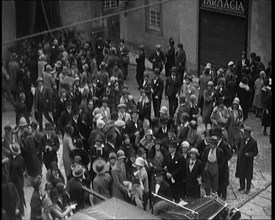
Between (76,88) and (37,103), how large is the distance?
1377mm

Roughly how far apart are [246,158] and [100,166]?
3174 mm

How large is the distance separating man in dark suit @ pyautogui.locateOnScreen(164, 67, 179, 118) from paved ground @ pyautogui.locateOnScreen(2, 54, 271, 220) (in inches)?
10.6

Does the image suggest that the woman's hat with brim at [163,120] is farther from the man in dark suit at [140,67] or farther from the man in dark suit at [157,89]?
the man in dark suit at [140,67]

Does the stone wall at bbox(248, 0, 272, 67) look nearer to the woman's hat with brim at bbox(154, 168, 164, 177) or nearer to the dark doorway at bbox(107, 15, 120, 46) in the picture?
the dark doorway at bbox(107, 15, 120, 46)

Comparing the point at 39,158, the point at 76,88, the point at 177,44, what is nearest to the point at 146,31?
the point at 177,44

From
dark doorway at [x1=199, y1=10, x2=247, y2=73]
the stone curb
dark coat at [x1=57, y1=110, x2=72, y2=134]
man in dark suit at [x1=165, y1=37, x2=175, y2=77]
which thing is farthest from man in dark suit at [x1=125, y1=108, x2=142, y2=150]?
dark doorway at [x1=199, y1=10, x2=247, y2=73]

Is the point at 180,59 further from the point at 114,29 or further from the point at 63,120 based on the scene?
the point at 63,120

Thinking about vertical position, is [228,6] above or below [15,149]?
above

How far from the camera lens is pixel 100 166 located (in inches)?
482

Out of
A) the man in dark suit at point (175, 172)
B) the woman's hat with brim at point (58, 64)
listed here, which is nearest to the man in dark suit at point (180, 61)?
the woman's hat with brim at point (58, 64)

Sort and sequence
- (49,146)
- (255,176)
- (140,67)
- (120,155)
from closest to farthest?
(120,155) < (49,146) < (255,176) < (140,67)

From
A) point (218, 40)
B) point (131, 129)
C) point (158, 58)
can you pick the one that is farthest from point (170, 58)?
point (131, 129)

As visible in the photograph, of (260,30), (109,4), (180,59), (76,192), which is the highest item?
(109,4)

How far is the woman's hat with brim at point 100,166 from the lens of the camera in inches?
480
